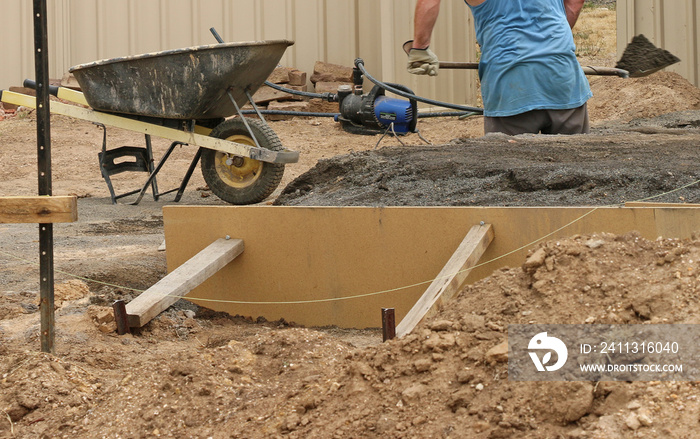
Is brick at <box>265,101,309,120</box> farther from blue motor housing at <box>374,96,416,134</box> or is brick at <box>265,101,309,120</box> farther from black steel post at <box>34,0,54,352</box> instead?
black steel post at <box>34,0,54,352</box>

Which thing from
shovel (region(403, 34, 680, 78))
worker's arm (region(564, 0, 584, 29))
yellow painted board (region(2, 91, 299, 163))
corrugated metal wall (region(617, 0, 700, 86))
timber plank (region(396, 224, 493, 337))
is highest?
corrugated metal wall (region(617, 0, 700, 86))

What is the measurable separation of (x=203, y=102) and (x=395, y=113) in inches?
67.8

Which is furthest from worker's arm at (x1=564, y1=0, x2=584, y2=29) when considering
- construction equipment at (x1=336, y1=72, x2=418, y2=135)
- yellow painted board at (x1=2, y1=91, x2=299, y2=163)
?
yellow painted board at (x1=2, y1=91, x2=299, y2=163)

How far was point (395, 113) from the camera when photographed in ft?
21.2

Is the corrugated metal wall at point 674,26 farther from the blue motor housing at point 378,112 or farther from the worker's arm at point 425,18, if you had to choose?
the worker's arm at point 425,18

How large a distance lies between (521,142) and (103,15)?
742 cm

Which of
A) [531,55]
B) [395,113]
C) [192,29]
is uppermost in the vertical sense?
[192,29]

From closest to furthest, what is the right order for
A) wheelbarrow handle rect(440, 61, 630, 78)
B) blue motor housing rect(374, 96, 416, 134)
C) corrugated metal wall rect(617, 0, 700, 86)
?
wheelbarrow handle rect(440, 61, 630, 78), blue motor housing rect(374, 96, 416, 134), corrugated metal wall rect(617, 0, 700, 86)

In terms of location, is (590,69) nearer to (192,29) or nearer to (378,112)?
(378,112)

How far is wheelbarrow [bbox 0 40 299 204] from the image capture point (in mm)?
5293

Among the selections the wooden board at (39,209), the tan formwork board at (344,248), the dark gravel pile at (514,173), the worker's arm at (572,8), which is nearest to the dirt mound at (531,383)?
the tan formwork board at (344,248)

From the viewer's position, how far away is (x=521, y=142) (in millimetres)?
4613

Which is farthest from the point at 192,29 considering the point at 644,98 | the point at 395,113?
the point at 644,98

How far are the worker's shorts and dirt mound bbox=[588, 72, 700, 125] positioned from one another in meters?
2.99
